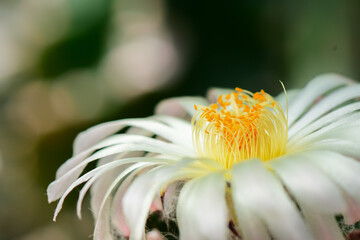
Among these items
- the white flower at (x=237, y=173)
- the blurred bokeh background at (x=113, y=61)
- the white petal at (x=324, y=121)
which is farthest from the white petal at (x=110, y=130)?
the blurred bokeh background at (x=113, y=61)

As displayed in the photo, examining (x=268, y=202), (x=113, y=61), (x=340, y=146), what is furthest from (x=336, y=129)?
(x=113, y=61)

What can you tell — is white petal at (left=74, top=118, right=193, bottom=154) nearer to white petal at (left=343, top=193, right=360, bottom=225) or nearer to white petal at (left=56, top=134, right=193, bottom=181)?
white petal at (left=56, top=134, right=193, bottom=181)

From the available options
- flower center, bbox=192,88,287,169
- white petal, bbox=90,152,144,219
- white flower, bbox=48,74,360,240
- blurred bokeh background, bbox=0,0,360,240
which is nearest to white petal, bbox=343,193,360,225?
white flower, bbox=48,74,360,240

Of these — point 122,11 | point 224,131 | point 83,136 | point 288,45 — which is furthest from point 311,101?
point 122,11

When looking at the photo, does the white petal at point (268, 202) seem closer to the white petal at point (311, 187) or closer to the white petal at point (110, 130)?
the white petal at point (311, 187)

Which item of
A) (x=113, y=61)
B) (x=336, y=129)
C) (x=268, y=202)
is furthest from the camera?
(x=113, y=61)

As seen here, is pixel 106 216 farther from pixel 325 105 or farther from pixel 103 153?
pixel 325 105
